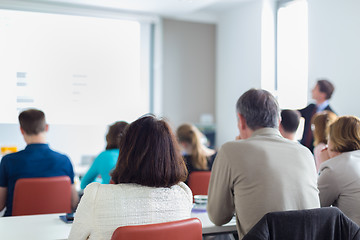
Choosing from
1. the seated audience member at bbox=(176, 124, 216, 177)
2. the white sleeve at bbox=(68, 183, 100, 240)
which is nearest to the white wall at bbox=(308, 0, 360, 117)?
the seated audience member at bbox=(176, 124, 216, 177)

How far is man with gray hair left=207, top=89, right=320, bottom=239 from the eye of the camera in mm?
1861

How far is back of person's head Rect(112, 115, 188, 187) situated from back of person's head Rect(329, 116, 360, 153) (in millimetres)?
1085

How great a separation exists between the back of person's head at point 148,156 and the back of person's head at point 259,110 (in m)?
0.52

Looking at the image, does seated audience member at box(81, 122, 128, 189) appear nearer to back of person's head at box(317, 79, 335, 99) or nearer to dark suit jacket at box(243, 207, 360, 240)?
dark suit jacket at box(243, 207, 360, 240)

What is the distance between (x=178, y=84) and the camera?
6.31 metres

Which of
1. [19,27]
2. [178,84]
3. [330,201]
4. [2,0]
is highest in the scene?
[2,0]

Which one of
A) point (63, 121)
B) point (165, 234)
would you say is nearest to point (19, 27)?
point (63, 121)

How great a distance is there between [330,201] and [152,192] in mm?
1127

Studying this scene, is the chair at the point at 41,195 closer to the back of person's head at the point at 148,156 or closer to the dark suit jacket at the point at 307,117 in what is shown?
the back of person's head at the point at 148,156

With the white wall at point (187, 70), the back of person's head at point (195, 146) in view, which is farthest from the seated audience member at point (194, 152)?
the white wall at point (187, 70)

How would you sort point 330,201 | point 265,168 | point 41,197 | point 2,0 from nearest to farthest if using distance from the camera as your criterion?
1. point 265,168
2. point 330,201
3. point 41,197
4. point 2,0

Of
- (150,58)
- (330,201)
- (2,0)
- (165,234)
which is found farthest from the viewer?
(150,58)

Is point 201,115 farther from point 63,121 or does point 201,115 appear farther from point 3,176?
point 3,176

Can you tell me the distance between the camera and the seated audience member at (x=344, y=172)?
7.23 ft
